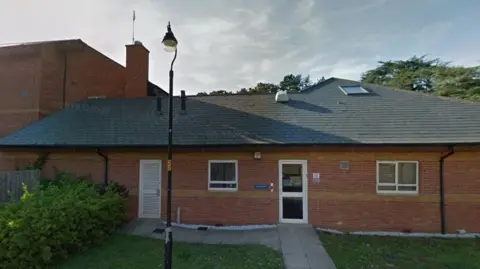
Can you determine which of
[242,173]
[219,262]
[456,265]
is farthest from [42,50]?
[456,265]

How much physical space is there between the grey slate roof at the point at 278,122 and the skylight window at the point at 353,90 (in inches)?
10.4

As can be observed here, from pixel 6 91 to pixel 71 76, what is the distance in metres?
2.99

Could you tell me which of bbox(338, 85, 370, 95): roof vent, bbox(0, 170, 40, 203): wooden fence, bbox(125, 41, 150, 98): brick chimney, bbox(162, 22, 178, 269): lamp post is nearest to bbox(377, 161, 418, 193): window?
bbox(338, 85, 370, 95): roof vent

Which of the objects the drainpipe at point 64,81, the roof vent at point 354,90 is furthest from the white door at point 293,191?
the drainpipe at point 64,81

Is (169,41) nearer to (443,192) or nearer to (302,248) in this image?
(302,248)

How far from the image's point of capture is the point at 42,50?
1382cm

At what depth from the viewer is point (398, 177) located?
9.21 m

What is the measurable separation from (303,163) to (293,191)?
102 cm

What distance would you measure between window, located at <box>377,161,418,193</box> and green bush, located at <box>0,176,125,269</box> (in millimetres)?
8601

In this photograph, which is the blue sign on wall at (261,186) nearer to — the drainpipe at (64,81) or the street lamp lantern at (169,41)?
the street lamp lantern at (169,41)

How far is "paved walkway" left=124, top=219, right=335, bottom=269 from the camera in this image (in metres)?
6.43

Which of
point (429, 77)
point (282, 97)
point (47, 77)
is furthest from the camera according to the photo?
point (429, 77)

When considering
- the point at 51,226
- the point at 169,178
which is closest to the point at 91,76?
the point at 51,226

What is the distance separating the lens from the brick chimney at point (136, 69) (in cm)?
1575
